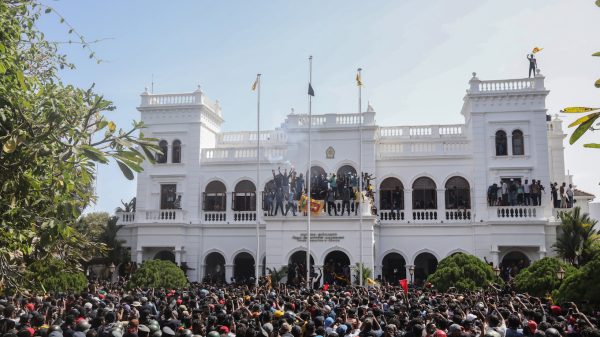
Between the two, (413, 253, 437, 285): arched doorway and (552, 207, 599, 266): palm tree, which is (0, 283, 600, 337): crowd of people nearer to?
(552, 207, 599, 266): palm tree

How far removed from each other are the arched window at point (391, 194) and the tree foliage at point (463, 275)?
10.4 metres

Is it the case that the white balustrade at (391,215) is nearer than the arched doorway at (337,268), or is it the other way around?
the arched doorway at (337,268)

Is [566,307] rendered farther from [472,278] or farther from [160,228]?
[160,228]

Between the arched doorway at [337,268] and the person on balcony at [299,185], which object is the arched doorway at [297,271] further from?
the person on balcony at [299,185]

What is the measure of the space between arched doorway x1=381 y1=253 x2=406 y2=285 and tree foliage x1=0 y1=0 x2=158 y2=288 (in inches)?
1021

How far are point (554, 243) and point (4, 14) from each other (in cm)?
2805

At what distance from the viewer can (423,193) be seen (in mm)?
31906

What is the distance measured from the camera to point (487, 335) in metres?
7.95

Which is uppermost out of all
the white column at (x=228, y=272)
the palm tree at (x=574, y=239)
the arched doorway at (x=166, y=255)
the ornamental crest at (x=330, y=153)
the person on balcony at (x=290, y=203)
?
the ornamental crest at (x=330, y=153)

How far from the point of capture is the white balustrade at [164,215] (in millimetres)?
32969

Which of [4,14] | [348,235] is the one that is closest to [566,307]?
[4,14]

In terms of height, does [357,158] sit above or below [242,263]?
above

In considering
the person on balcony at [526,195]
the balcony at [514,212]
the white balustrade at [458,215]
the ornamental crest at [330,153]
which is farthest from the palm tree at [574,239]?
the ornamental crest at [330,153]

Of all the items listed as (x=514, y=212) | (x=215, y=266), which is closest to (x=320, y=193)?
(x=215, y=266)
